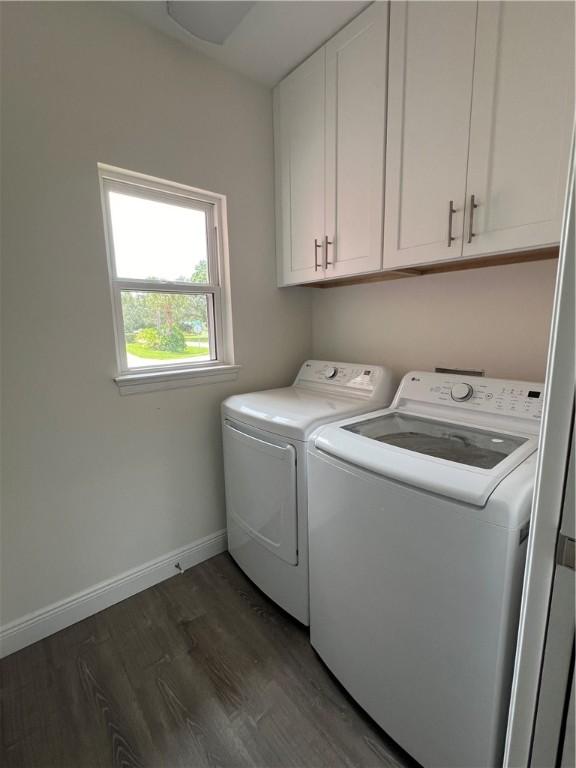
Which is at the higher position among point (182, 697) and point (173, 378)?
point (173, 378)

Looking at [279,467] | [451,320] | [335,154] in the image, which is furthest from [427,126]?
[279,467]

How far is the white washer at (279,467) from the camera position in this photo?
1432mm

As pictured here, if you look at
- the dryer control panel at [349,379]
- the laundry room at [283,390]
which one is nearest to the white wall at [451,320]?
the laundry room at [283,390]

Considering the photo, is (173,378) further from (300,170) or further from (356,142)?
(356,142)

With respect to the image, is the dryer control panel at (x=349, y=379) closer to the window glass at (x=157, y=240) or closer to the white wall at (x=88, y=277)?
the white wall at (x=88, y=277)

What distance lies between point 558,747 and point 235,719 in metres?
1.00

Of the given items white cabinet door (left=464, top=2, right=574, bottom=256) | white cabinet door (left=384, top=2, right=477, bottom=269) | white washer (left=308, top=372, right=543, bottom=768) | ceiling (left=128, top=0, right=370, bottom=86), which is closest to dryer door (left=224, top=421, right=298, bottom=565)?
white washer (left=308, top=372, right=543, bottom=768)

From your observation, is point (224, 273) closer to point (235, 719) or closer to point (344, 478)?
point (344, 478)

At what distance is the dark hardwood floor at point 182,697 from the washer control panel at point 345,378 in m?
1.13

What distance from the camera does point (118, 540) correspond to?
1720 mm

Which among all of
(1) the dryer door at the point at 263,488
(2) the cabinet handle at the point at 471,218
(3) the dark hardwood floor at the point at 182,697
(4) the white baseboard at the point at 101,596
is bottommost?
(3) the dark hardwood floor at the point at 182,697

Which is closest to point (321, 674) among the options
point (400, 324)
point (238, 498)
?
point (238, 498)

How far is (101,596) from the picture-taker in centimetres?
168

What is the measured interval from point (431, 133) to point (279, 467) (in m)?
1.42
